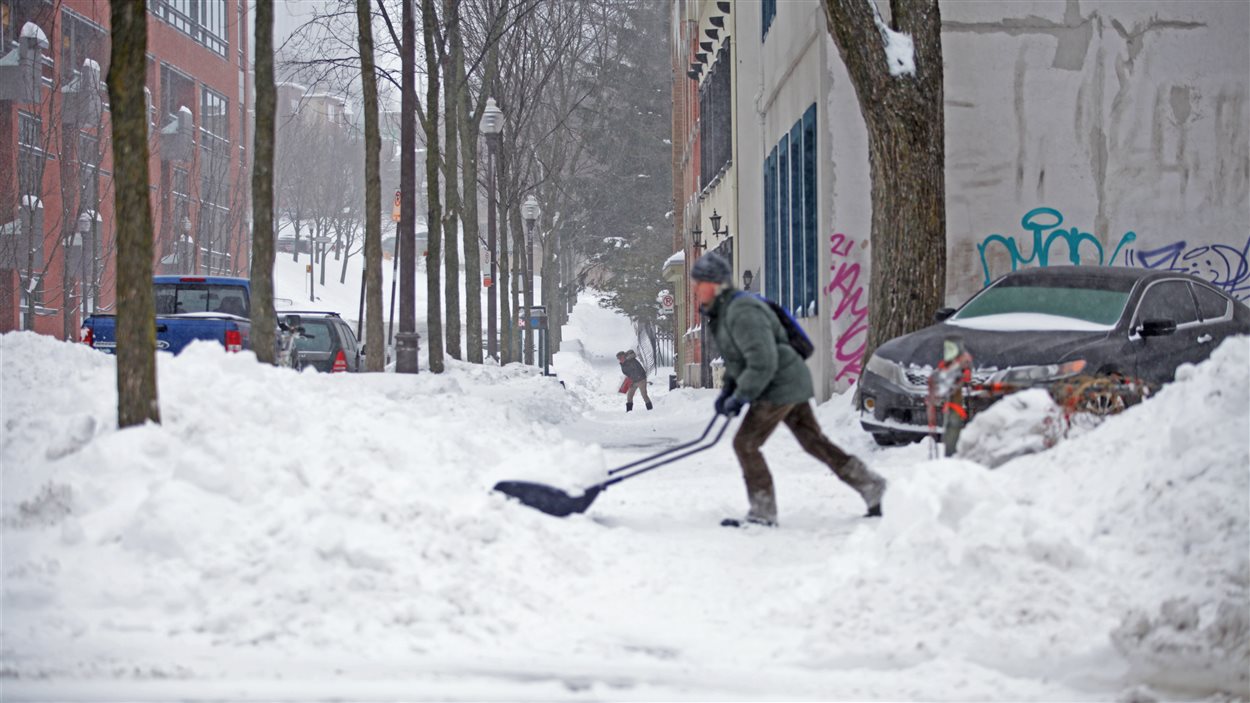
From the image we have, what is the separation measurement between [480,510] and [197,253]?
157 ft

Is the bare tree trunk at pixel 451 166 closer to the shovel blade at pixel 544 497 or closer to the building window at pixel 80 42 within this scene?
the shovel blade at pixel 544 497

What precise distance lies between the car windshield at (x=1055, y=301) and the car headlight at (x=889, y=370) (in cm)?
107

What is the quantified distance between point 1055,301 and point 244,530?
26.9 feet

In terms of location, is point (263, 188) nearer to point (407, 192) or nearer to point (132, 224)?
point (132, 224)

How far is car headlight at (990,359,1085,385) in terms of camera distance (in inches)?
448

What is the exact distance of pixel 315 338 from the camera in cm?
2225

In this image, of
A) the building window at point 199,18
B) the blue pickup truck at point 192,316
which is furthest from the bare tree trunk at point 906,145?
the building window at point 199,18

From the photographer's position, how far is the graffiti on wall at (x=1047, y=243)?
17.5m

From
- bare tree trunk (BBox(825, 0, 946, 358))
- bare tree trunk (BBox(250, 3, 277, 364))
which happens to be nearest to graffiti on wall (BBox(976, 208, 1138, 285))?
bare tree trunk (BBox(825, 0, 946, 358))

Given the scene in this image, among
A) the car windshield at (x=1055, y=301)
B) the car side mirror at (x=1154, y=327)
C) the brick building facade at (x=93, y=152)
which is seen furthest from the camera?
the brick building facade at (x=93, y=152)

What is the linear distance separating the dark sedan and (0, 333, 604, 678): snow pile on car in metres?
3.96

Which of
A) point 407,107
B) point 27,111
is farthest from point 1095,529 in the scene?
point 27,111

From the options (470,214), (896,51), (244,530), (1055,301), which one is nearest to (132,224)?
(244,530)

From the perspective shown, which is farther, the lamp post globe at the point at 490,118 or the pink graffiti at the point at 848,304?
the lamp post globe at the point at 490,118
